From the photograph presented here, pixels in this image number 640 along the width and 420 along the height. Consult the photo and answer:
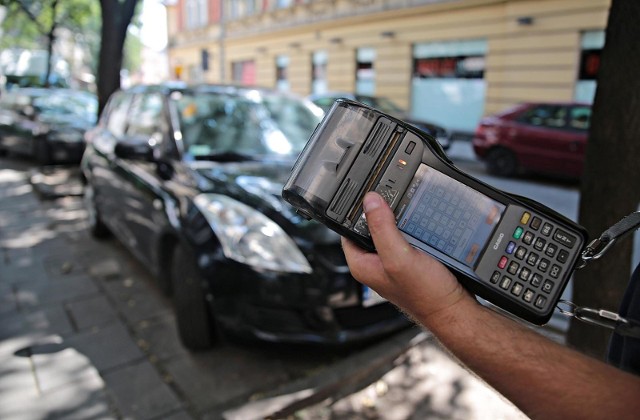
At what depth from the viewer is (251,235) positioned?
9.22 feet

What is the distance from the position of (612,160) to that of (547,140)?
8038mm

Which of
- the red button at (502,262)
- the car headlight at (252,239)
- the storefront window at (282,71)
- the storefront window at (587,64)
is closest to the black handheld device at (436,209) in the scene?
the red button at (502,262)

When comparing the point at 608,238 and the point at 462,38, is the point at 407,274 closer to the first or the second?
the point at 608,238

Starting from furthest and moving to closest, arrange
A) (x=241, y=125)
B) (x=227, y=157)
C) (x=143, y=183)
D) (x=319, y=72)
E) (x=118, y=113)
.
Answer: (x=319, y=72) → (x=118, y=113) → (x=241, y=125) → (x=143, y=183) → (x=227, y=157)

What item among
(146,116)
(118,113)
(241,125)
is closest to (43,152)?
(118,113)

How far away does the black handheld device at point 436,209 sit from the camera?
1087 mm

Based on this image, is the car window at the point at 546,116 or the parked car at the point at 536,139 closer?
the parked car at the point at 536,139

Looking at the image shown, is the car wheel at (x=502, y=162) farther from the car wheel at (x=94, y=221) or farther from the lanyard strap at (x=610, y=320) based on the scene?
the lanyard strap at (x=610, y=320)

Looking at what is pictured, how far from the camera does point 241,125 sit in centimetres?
402

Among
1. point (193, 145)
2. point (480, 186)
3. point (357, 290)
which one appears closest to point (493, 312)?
point (480, 186)

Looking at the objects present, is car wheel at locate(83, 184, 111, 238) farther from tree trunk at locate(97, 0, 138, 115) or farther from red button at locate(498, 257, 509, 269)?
red button at locate(498, 257, 509, 269)

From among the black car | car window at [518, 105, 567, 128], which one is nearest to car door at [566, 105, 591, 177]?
car window at [518, 105, 567, 128]

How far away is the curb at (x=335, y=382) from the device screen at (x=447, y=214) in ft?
3.81

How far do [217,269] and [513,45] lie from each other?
541 inches
